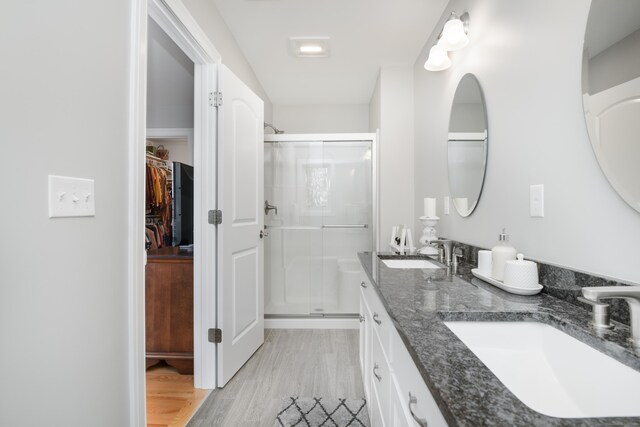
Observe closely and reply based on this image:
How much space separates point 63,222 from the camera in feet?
2.68

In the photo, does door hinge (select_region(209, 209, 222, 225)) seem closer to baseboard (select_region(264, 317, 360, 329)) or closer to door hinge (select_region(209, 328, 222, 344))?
door hinge (select_region(209, 328, 222, 344))

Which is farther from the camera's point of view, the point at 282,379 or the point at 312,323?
the point at 312,323

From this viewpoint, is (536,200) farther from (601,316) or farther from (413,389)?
(413,389)

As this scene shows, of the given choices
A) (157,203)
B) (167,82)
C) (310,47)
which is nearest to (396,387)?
(310,47)

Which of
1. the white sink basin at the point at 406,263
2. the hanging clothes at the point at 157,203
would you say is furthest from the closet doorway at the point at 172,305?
the hanging clothes at the point at 157,203

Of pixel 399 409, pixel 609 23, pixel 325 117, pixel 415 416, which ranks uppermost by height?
pixel 325 117

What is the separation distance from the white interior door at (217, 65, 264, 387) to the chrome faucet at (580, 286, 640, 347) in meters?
1.77

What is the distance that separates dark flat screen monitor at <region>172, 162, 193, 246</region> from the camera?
2.24m

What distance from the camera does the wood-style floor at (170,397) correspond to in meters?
1.60

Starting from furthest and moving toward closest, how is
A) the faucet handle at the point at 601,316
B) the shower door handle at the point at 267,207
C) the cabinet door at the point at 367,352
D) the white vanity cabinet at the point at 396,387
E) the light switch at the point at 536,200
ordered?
the shower door handle at the point at 267,207
the cabinet door at the point at 367,352
the light switch at the point at 536,200
the faucet handle at the point at 601,316
the white vanity cabinet at the point at 396,387

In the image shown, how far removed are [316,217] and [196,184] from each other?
1421 millimetres

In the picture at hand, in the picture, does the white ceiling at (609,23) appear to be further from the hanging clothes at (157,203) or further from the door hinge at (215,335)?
the hanging clothes at (157,203)

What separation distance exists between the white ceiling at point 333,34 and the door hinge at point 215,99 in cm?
61

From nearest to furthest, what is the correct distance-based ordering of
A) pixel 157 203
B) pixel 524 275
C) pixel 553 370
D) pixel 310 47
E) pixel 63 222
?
1. pixel 553 370
2. pixel 63 222
3. pixel 524 275
4. pixel 310 47
5. pixel 157 203
